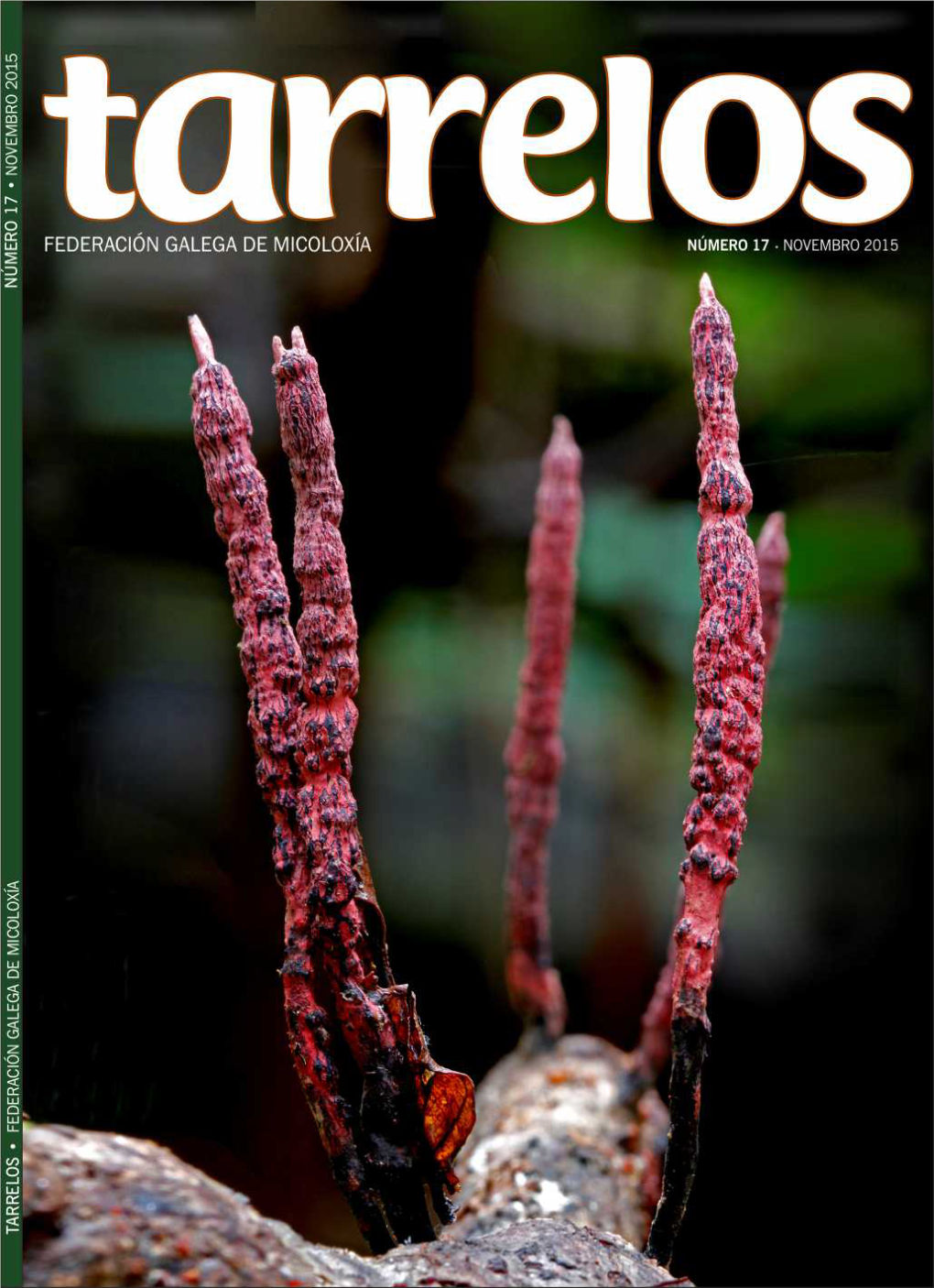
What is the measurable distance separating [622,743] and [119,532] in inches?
28.7

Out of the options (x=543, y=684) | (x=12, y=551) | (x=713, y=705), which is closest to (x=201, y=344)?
(x=12, y=551)

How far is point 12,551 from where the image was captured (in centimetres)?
88

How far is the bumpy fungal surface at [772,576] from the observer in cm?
98

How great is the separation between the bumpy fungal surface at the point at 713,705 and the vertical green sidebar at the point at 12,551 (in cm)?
48

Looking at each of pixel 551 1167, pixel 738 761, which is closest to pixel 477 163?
pixel 738 761

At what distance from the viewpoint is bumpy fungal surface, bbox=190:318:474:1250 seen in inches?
27.7

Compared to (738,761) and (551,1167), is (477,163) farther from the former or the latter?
(551,1167)

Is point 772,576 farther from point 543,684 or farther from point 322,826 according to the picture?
point 322,826

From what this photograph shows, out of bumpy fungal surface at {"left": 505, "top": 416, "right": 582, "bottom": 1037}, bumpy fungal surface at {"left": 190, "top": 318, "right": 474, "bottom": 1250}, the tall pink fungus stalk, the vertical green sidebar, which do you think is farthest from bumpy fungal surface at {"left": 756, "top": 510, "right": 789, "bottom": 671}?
the vertical green sidebar

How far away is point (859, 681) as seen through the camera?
3.77 feet

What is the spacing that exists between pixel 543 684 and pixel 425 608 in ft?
0.71

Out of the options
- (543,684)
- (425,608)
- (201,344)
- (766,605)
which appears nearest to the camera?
(201,344)

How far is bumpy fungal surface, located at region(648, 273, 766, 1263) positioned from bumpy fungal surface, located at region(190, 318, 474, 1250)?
0.50 feet

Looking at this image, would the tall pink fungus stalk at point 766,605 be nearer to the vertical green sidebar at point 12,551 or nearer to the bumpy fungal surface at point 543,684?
the bumpy fungal surface at point 543,684
